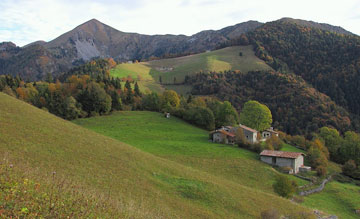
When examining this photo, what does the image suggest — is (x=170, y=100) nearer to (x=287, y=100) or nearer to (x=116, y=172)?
(x=116, y=172)

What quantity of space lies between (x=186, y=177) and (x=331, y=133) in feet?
257

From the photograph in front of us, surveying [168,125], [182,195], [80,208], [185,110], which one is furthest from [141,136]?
[80,208]

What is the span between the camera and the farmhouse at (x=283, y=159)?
5234 cm

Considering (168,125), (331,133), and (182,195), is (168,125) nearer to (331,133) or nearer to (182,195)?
(182,195)

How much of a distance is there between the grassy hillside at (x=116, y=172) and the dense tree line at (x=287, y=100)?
112m

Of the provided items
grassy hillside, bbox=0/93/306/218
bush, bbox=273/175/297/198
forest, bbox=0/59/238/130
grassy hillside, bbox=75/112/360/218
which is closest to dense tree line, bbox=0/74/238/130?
forest, bbox=0/59/238/130

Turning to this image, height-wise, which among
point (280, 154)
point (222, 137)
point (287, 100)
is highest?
point (287, 100)

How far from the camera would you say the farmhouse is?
52.3m

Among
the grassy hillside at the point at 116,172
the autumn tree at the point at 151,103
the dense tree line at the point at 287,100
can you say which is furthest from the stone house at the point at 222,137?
the dense tree line at the point at 287,100

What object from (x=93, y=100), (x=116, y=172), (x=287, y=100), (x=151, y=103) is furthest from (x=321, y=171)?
(x=287, y=100)

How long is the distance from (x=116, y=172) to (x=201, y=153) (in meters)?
28.7

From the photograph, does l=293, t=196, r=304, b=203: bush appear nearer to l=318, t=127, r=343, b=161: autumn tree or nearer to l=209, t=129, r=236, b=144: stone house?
l=209, t=129, r=236, b=144: stone house

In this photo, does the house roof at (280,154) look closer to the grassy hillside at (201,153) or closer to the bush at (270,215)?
the grassy hillside at (201,153)

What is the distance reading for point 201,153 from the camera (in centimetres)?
5072
